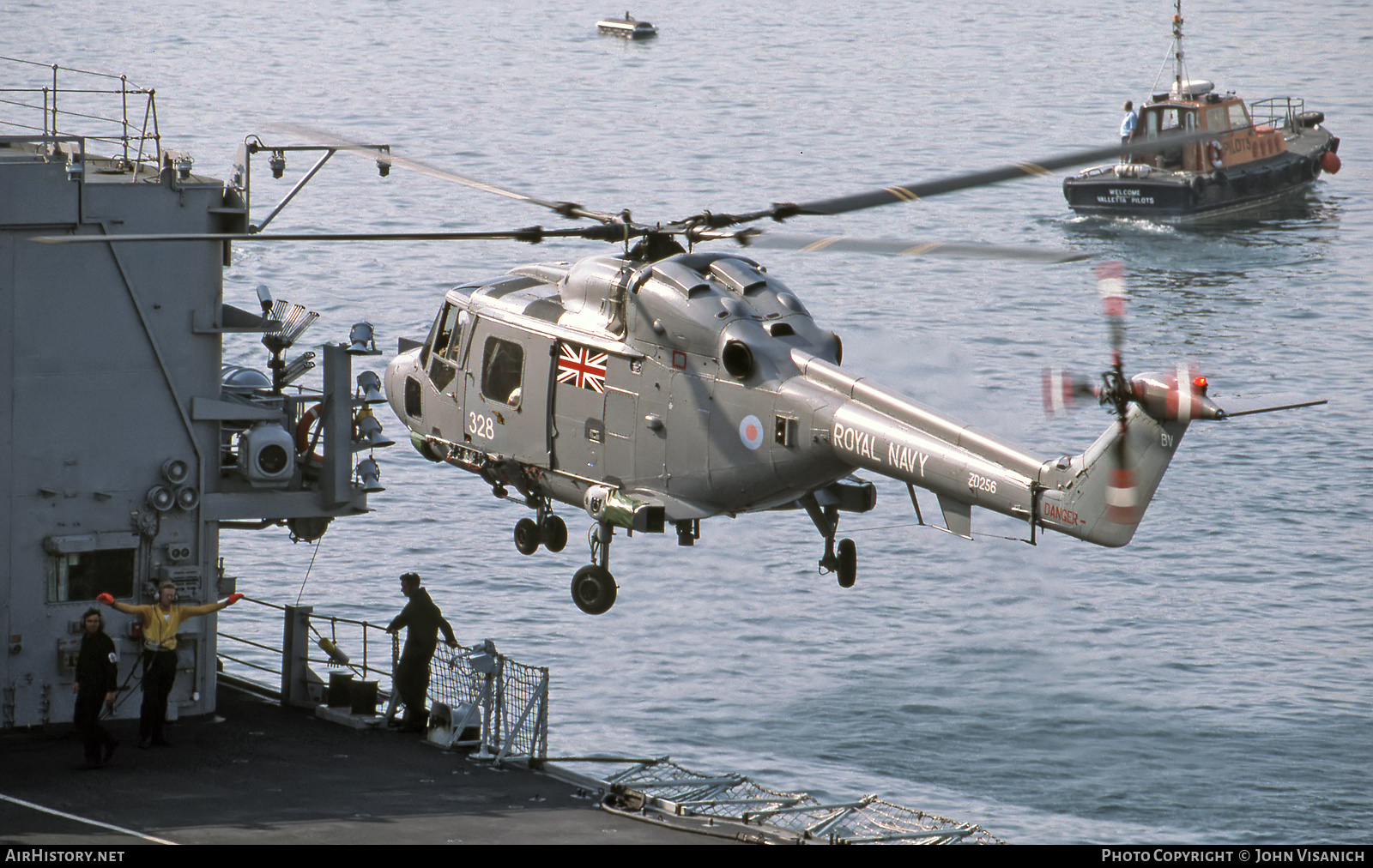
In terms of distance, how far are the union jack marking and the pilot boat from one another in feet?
135

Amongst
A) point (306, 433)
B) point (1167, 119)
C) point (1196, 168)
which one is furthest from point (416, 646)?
point (1196, 168)

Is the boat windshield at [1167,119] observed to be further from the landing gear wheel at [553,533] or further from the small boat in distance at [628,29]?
the small boat in distance at [628,29]

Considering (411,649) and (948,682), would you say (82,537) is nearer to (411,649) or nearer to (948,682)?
(411,649)

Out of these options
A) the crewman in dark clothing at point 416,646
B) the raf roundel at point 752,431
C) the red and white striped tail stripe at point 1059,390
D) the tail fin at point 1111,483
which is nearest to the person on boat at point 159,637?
the crewman in dark clothing at point 416,646

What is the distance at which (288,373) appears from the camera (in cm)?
2039

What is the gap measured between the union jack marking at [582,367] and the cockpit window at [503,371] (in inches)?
29.3

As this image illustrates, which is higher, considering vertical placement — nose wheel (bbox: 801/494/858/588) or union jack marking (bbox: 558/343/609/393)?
union jack marking (bbox: 558/343/609/393)

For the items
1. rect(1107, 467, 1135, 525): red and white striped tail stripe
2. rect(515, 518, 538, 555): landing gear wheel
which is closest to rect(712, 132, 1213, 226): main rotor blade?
rect(1107, 467, 1135, 525): red and white striped tail stripe

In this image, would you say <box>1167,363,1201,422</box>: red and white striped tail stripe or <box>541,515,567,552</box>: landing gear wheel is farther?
<box>541,515,567,552</box>: landing gear wheel

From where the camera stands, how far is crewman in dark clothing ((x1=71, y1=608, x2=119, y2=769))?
17.1 metres

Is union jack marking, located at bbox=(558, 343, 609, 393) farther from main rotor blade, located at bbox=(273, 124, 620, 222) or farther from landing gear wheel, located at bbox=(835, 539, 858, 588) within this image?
landing gear wheel, located at bbox=(835, 539, 858, 588)

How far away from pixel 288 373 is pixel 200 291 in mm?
1823

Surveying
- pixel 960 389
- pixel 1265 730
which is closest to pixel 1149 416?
pixel 1265 730

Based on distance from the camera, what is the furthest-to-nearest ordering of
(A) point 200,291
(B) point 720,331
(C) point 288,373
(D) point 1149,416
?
(C) point 288,373 → (A) point 200,291 → (B) point 720,331 → (D) point 1149,416
